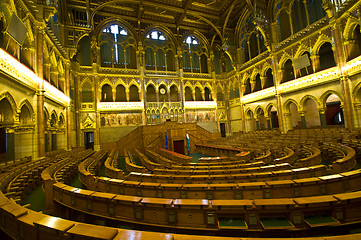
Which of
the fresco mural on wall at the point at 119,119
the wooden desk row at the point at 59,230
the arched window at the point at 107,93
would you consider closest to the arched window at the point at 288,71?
the fresco mural on wall at the point at 119,119

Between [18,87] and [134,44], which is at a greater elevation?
[134,44]

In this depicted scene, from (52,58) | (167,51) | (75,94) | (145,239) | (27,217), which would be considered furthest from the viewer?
(167,51)

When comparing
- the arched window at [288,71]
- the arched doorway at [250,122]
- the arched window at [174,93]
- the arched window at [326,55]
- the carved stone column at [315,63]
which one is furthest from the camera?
the arched window at [174,93]

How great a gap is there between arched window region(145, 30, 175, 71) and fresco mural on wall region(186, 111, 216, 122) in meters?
6.72

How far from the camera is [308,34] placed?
49.9 feet

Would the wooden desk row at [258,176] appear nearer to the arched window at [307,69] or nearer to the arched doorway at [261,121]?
the arched window at [307,69]

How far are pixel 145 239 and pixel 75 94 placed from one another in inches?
816

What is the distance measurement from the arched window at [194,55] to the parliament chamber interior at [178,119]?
16 centimetres

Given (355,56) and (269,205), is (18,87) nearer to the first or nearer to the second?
(269,205)

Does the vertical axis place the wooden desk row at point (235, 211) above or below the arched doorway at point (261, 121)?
below

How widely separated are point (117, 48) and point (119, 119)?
9.00 meters

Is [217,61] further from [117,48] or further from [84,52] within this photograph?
[84,52]

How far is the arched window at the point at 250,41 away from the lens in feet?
67.9

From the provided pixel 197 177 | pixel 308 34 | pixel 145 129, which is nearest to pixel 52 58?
pixel 145 129
